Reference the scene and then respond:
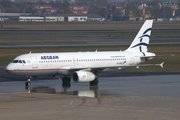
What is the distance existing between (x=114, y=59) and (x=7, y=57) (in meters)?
30.0

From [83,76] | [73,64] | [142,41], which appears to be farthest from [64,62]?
[142,41]

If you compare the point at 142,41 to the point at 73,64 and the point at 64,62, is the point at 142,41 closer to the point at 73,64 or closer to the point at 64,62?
the point at 73,64

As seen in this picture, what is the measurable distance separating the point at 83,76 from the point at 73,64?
3.40 metres

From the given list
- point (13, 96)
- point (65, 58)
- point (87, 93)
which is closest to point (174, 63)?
point (65, 58)

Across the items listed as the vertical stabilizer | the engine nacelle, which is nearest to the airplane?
the engine nacelle

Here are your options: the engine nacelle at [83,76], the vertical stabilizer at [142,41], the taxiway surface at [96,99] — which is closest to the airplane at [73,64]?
the engine nacelle at [83,76]

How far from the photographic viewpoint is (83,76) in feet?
181

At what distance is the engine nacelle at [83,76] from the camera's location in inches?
2173

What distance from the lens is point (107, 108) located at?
42.2m

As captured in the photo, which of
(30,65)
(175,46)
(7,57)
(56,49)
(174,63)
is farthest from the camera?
(175,46)

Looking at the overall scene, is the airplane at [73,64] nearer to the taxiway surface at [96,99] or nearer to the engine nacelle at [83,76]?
the engine nacelle at [83,76]

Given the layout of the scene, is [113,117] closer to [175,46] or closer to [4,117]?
[4,117]

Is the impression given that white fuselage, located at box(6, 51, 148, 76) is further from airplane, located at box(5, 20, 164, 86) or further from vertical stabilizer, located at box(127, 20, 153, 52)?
vertical stabilizer, located at box(127, 20, 153, 52)

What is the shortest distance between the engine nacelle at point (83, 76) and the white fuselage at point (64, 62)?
59.7 inches
